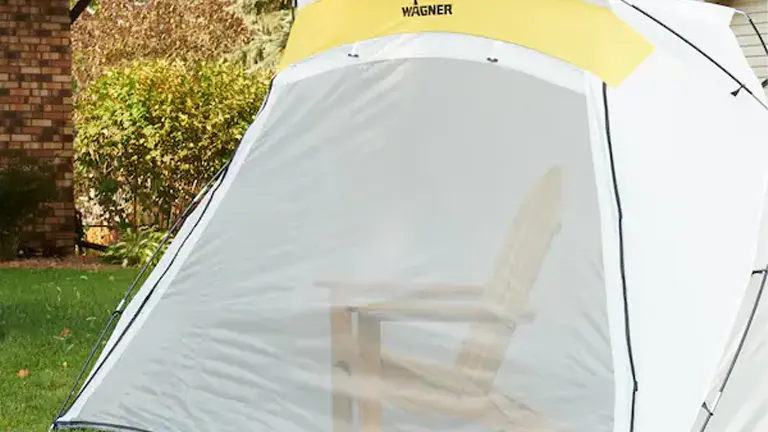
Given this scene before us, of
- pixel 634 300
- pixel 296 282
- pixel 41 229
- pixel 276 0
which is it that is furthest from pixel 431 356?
pixel 276 0

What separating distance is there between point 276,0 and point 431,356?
15.7 metres

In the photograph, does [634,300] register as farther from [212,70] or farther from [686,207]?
[212,70]

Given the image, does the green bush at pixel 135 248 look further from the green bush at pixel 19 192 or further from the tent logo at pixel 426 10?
the tent logo at pixel 426 10

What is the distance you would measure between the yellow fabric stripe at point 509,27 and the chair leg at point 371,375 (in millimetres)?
948

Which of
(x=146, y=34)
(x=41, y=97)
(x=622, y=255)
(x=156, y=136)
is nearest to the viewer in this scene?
(x=622, y=255)

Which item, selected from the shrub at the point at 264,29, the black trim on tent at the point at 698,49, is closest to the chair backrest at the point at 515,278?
the black trim on tent at the point at 698,49

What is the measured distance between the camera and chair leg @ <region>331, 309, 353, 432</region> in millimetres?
3949

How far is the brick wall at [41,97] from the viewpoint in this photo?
10.4 m

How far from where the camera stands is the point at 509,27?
3.68 metres

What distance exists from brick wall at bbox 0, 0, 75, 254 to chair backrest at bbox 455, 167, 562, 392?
24.2 ft

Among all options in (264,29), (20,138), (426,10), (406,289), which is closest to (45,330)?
(406,289)

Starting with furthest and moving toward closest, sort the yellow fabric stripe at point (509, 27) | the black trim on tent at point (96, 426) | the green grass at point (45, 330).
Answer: the green grass at point (45, 330) < the black trim on tent at point (96, 426) < the yellow fabric stripe at point (509, 27)

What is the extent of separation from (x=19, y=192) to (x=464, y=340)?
7256 millimetres

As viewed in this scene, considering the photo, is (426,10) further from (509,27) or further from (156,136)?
(156,136)
